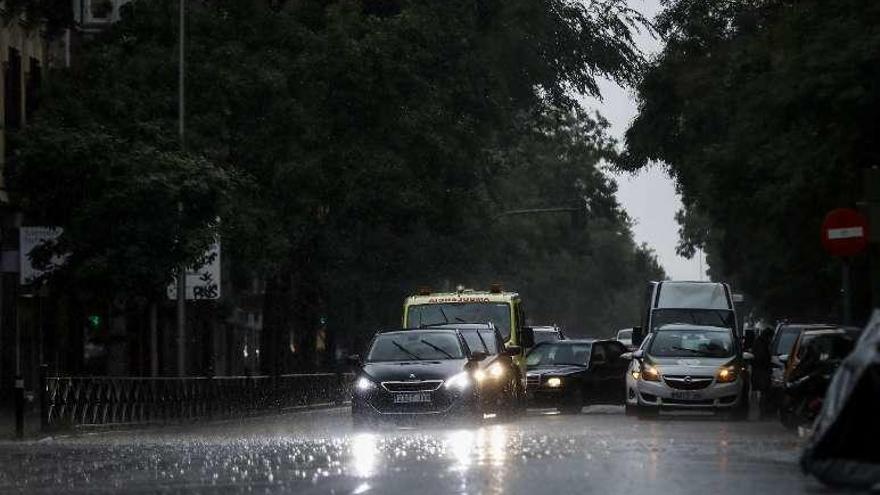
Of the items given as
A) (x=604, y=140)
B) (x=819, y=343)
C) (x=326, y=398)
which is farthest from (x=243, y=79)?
(x=604, y=140)

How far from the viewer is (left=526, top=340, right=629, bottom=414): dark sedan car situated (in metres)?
46.2

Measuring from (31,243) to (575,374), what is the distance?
1083 cm

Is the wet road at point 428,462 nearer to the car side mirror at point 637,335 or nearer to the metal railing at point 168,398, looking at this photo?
the metal railing at point 168,398

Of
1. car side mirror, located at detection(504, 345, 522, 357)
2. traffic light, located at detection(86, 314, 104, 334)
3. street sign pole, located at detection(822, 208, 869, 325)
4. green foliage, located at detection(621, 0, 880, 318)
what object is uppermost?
green foliage, located at detection(621, 0, 880, 318)

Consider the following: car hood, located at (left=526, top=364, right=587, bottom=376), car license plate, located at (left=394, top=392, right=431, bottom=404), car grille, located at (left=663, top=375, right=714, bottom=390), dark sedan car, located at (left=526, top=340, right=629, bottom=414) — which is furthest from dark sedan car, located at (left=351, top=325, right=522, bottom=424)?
car hood, located at (left=526, top=364, right=587, bottom=376)

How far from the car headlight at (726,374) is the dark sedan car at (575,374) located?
8.62m

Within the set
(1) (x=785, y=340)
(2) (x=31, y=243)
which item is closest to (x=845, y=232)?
(1) (x=785, y=340)

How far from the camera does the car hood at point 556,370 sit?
4635 cm

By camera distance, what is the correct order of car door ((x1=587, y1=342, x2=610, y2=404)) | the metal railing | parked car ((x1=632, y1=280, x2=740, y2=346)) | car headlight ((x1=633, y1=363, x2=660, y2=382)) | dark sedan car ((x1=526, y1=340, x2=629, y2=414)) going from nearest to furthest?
the metal railing
car headlight ((x1=633, y1=363, x2=660, y2=382))
dark sedan car ((x1=526, y1=340, x2=629, y2=414))
car door ((x1=587, y1=342, x2=610, y2=404))
parked car ((x1=632, y1=280, x2=740, y2=346))

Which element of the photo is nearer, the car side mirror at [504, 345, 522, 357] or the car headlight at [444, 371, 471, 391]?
the car headlight at [444, 371, 471, 391]

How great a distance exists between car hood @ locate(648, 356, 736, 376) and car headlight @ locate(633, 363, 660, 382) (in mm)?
73

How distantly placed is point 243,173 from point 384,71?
741cm

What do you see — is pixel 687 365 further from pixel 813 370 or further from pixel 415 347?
pixel 813 370

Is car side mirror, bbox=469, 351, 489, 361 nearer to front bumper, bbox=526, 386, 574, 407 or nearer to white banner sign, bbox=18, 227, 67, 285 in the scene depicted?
front bumper, bbox=526, 386, 574, 407
